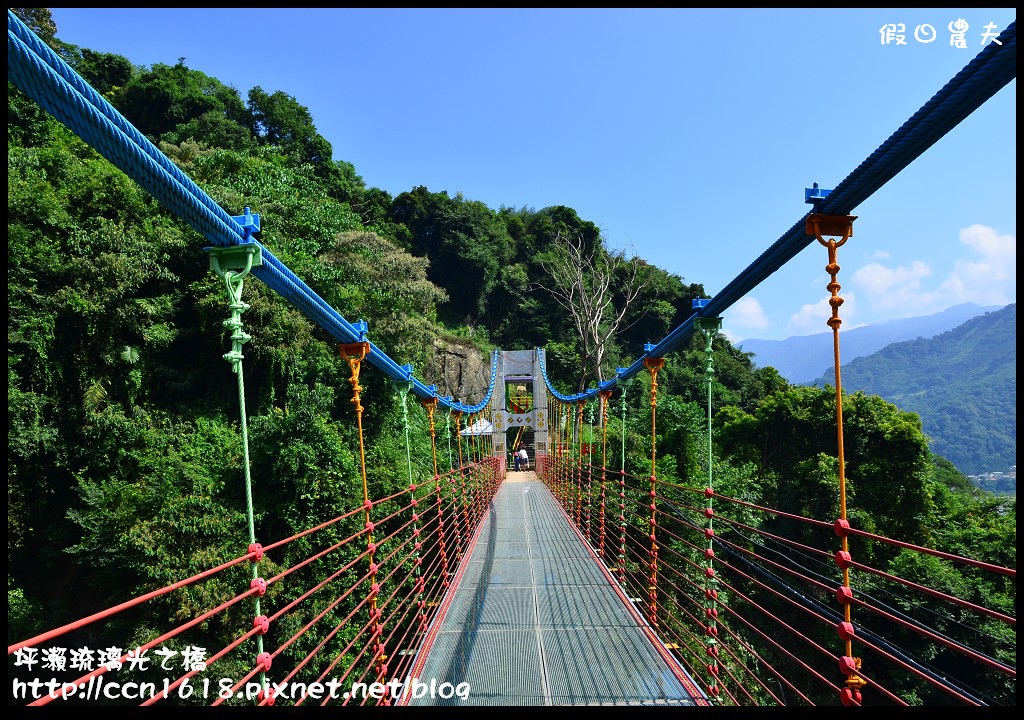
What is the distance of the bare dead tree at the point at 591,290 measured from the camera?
17500 mm

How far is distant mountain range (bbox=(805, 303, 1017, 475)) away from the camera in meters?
50.0

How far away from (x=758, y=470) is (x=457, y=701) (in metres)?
10.5

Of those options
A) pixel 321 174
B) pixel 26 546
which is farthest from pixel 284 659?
pixel 321 174

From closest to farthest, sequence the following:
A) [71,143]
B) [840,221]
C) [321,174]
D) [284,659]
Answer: [840,221] < [284,659] < [71,143] < [321,174]

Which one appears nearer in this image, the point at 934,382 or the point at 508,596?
the point at 508,596

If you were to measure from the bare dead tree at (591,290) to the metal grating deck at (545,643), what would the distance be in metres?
12.9

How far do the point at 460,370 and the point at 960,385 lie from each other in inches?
3260

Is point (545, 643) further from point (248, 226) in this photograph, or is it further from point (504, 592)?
point (248, 226)

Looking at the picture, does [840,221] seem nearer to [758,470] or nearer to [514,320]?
[758,470]

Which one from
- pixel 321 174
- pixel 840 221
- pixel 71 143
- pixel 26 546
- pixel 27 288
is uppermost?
pixel 321 174

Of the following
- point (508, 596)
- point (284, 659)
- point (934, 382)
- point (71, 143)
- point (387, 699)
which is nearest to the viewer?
point (387, 699)

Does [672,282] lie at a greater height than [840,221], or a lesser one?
greater

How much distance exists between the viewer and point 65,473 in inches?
271

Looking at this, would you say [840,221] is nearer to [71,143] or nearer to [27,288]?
[27,288]
